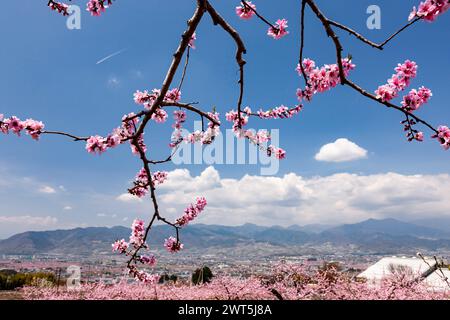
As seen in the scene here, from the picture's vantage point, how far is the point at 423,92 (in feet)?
14.0

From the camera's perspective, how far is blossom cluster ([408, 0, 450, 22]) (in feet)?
11.9

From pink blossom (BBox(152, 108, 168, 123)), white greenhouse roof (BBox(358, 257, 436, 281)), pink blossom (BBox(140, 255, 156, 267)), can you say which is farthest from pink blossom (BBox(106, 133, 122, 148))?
white greenhouse roof (BBox(358, 257, 436, 281))

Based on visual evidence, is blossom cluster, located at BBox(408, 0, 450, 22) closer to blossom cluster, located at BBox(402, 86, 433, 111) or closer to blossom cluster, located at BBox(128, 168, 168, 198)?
blossom cluster, located at BBox(402, 86, 433, 111)

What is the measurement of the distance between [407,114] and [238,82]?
6.50 feet

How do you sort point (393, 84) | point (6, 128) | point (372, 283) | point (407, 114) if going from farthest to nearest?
A: point (372, 283), point (6, 128), point (393, 84), point (407, 114)

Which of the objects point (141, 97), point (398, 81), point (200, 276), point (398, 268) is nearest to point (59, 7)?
point (141, 97)

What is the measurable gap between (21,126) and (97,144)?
168 cm

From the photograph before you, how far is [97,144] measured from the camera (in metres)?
4.42

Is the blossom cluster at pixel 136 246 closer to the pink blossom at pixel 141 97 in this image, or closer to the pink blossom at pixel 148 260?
the pink blossom at pixel 148 260

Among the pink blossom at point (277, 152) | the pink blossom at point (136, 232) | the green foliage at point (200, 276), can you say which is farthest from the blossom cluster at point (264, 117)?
the green foliage at point (200, 276)

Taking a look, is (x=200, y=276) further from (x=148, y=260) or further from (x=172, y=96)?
(x=172, y=96)
